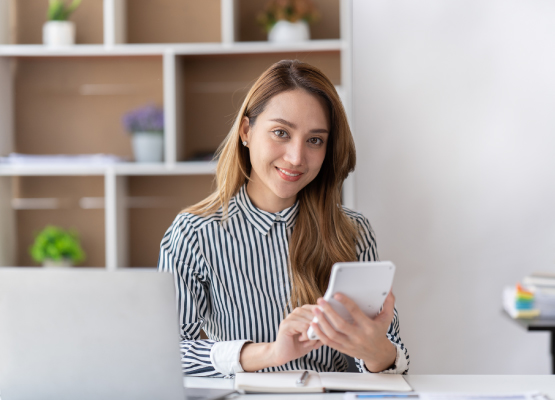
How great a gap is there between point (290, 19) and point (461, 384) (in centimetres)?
183

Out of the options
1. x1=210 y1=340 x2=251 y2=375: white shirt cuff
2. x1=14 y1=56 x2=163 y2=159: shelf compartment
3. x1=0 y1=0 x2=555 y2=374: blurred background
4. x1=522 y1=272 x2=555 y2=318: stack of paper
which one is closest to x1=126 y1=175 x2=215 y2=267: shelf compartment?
x1=0 y1=0 x2=555 y2=374: blurred background

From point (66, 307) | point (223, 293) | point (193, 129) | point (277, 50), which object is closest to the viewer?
point (66, 307)

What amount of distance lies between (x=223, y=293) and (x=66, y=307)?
1.79 ft

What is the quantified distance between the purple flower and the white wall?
885mm

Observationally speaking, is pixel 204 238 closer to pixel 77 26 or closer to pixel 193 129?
pixel 193 129

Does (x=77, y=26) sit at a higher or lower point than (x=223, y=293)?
higher

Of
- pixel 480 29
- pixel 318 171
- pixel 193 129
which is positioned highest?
pixel 480 29

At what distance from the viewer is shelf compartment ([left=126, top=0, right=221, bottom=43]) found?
267cm

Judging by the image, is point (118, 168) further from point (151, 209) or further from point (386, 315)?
point (386, 315)

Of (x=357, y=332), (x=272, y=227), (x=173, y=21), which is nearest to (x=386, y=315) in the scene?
(x=357, y=332)

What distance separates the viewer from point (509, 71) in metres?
2.46

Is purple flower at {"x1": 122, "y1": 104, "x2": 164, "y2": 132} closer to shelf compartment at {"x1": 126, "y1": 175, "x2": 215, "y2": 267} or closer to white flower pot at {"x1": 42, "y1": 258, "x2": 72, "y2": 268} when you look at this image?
shelf compartment at {"x1": 126, "y1": 175, "x2": 215, "y2": 267}

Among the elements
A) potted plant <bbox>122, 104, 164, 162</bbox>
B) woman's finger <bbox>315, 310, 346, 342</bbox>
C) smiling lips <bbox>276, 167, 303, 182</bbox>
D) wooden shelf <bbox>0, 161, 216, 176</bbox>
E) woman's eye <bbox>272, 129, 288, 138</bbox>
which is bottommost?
woman's finger <bbox>315, 310, 346, 342</bbox>

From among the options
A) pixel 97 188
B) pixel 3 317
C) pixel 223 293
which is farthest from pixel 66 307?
pixel 97 188
